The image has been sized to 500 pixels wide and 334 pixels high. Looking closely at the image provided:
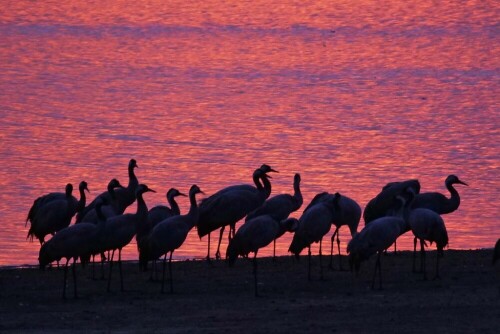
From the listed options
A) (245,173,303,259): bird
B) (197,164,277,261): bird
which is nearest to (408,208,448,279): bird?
(245,173,303,259): bird

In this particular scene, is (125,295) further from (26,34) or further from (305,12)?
(305,12)

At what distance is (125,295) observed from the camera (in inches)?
765

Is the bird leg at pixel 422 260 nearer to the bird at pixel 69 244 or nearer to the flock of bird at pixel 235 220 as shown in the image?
the flock of bird at pixel 235 220

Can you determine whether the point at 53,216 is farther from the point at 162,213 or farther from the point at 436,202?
the point at 436,202

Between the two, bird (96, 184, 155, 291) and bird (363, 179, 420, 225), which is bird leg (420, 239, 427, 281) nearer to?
bird (363, 179, 420, 225)

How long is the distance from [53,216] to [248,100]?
58.5 ft

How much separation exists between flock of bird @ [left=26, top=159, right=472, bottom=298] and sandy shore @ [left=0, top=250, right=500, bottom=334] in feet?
1.06

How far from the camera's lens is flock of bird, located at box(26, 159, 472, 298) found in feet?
64.4

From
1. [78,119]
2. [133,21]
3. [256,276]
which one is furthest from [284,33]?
[256,276]

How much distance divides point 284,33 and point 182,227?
34371 millimetres

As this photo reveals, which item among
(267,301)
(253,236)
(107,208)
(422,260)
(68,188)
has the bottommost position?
(267,301)

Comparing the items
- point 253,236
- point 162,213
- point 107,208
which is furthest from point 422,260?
point 107,208

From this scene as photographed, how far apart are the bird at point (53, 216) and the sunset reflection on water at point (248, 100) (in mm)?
670

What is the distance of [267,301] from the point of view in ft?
61.0
